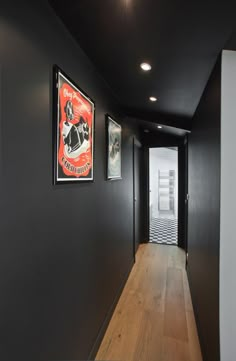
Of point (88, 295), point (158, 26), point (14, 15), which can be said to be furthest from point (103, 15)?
point (88, 295)

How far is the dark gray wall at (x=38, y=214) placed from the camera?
2.73 ft

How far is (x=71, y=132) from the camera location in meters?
1.30

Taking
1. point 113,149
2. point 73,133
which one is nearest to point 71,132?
point 73,133

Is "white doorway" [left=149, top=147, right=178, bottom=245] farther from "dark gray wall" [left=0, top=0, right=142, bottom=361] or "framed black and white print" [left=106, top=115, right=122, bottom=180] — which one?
"dark gray wall" [left=0, top=0, right=142, bottom=361]

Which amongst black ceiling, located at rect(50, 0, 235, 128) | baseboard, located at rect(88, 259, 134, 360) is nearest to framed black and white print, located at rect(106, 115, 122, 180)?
black ceiling, located at rect(50, 0, 235, 128)

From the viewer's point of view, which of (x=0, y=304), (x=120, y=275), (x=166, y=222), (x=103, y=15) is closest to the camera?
(x=0, y=304)

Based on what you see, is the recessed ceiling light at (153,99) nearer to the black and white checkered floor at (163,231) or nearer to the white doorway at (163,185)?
the black and white checkered floor at (163,231)

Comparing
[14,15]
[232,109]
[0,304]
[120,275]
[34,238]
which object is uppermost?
[14,15]

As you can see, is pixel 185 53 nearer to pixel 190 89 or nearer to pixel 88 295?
pixel 190 89

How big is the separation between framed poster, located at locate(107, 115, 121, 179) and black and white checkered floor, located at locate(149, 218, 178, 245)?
298 centimetres

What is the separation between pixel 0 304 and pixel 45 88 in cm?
102

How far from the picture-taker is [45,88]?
3.52 feet

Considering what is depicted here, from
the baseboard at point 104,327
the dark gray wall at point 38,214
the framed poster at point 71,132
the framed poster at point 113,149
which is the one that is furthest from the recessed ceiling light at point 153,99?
the baseboard at point 104,327

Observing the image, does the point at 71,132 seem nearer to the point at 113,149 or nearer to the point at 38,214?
the point at 38,214
